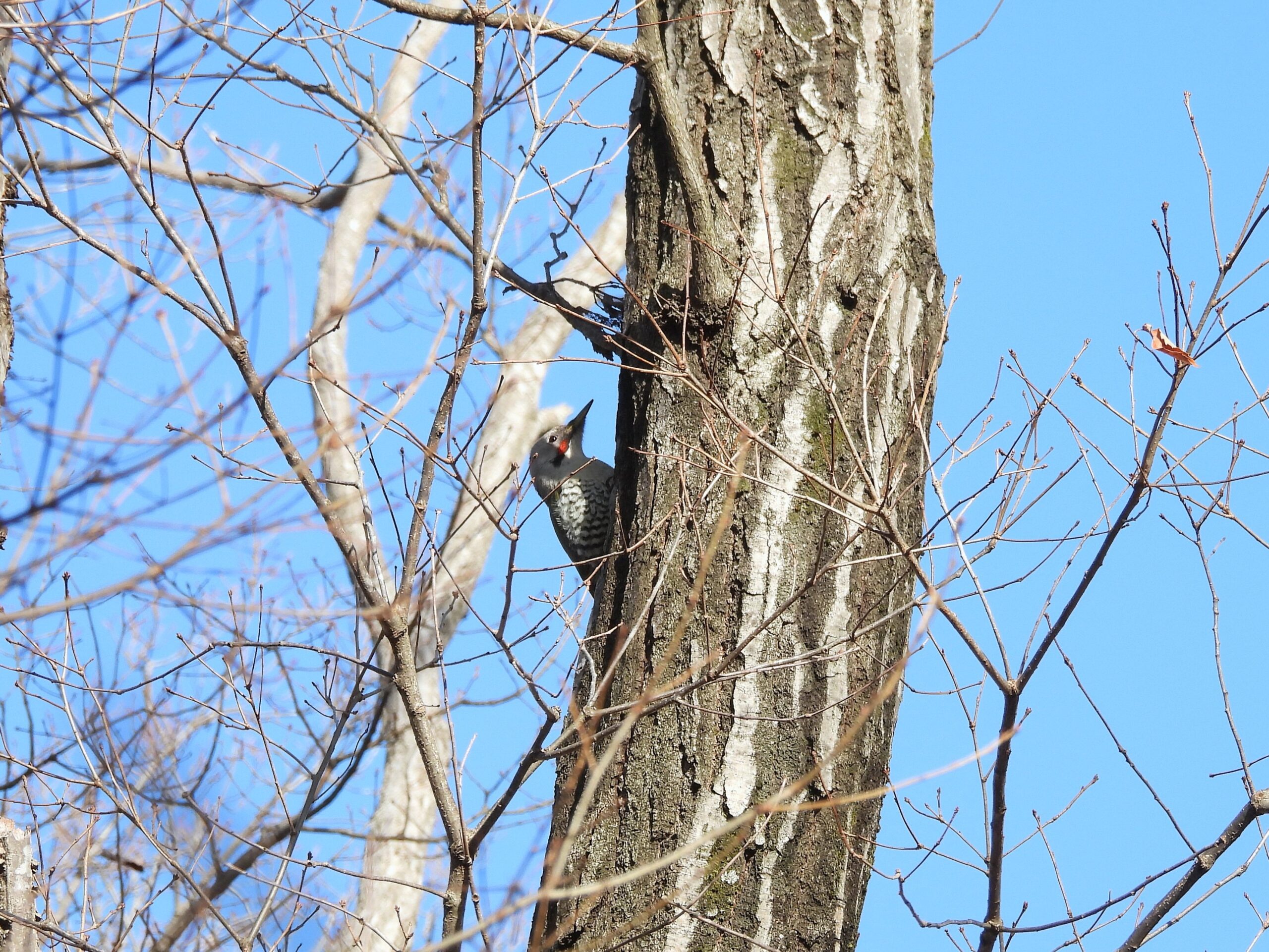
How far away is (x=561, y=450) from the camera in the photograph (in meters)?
6.34

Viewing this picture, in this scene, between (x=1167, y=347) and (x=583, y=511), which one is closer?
(x=1167, y=347)

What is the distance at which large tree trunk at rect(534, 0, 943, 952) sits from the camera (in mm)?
2811

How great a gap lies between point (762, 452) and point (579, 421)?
3.46 metres

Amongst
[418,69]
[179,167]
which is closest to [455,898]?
[179,167]

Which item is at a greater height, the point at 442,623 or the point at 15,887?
the point at 442,623

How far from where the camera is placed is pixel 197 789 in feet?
18.0

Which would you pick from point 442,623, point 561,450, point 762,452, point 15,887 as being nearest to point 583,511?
point 561,450

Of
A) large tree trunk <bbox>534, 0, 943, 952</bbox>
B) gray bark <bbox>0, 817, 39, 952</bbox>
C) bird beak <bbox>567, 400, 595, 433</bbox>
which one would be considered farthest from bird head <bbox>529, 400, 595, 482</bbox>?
gray bark <bbox>0, 817, 39, 952</bbox>

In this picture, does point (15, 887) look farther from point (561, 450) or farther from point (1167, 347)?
point (561, 450)

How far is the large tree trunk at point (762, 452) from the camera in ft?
9.22

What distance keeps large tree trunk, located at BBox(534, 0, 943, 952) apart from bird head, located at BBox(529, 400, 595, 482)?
2.89 m

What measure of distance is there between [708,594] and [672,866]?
0.67 m

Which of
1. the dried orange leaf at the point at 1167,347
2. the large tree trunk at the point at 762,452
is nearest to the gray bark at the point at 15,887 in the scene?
the large tree trunk at the point at 762,452

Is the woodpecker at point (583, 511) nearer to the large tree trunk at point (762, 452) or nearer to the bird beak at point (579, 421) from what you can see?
the bird beak at point (579, 421)
